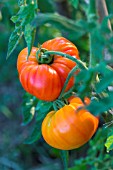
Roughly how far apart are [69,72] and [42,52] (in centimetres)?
9

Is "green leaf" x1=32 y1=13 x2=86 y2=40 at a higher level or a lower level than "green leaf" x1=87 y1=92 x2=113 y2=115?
higher

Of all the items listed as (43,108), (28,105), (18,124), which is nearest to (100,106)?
(43,108)

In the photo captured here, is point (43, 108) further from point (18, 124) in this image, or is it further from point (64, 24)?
point (18, 124)

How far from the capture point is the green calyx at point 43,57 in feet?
3.63

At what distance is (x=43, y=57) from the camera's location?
43.6 inches

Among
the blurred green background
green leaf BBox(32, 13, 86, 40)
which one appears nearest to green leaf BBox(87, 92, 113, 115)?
green leaf BBox(32, 13, 86, 40)

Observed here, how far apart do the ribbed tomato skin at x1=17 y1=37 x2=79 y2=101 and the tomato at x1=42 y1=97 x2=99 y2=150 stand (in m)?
0.05

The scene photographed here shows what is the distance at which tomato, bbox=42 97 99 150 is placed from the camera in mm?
1037

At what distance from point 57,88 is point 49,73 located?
4 centimetres

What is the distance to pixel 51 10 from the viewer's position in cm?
181

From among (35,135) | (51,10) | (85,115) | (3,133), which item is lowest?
(3,133)

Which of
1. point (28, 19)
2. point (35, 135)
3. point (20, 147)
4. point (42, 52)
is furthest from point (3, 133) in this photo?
point (28, 19)

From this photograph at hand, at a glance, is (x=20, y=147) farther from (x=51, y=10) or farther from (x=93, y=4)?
(x=93, y=4)

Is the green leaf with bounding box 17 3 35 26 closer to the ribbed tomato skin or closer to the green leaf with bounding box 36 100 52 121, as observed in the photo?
the ribbed tomato skin
